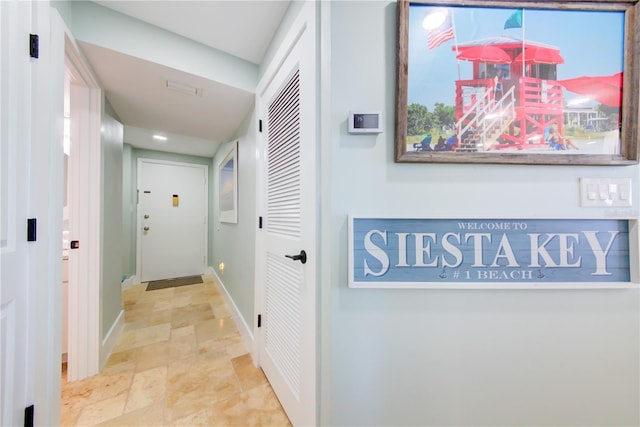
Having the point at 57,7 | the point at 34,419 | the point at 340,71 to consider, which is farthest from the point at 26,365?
the point at 340,71

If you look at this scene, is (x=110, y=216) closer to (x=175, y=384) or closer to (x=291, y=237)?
(x=175, y=384)

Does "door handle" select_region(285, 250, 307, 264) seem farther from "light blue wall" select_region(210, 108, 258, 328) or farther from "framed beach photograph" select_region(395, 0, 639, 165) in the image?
"light blue wall" select_region(210, 108, 258, 328)

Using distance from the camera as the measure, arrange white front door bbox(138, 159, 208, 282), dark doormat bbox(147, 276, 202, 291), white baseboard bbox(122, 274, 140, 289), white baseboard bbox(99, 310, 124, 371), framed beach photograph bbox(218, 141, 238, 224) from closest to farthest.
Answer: white baseboard bbox(99, 310, 124, 371)
framed beach photograph bbox(218, 141, 238, 224)
white baseboard bbox(122, 274, 140, 289)
dark doormat bbox(147, 276, 202, 291)
white front door bbox(138, 159, 208, 282)

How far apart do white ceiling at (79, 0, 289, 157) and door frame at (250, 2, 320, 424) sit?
223 millimetres

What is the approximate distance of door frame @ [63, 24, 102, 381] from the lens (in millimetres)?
1438

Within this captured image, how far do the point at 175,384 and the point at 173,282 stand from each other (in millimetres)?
2431

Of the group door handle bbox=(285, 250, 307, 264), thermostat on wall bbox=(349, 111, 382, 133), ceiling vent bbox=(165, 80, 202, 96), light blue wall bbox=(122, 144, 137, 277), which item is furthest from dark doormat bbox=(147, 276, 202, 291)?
thermostat on wall bbox=(349, 111, 382, 133)

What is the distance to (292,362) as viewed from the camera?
1128 mm

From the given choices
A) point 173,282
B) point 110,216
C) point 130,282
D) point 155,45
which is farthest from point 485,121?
point 130,282

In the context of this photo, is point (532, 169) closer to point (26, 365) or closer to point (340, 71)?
point (340, 71)

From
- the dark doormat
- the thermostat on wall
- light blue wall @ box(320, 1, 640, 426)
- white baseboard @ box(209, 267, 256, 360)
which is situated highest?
the thermostat on wall

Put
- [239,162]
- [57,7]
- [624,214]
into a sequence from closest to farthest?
[624,214]
[57,7]
[239,162]

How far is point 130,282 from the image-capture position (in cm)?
316

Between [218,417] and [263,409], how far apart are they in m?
0.24
